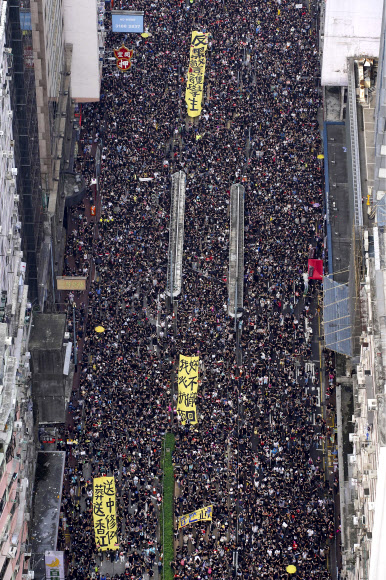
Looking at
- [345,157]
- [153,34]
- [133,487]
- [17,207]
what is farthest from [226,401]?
[153,34]

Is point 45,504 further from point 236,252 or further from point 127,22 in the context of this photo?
point 127,22

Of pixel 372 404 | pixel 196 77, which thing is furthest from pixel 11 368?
pixel 196 77

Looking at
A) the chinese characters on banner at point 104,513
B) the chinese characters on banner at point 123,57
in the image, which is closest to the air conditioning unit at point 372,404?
the chinese characters on banner at point 104,513

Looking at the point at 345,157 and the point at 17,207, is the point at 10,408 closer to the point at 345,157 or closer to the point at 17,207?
the point at 17,207

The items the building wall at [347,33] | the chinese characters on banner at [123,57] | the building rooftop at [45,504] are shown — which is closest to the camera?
the building rooftop at [45,504]

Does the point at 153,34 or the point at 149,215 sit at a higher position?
the point at 153,34

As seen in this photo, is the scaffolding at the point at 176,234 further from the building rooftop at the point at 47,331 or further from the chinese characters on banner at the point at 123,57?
the building rooftop at the point at 47,331
